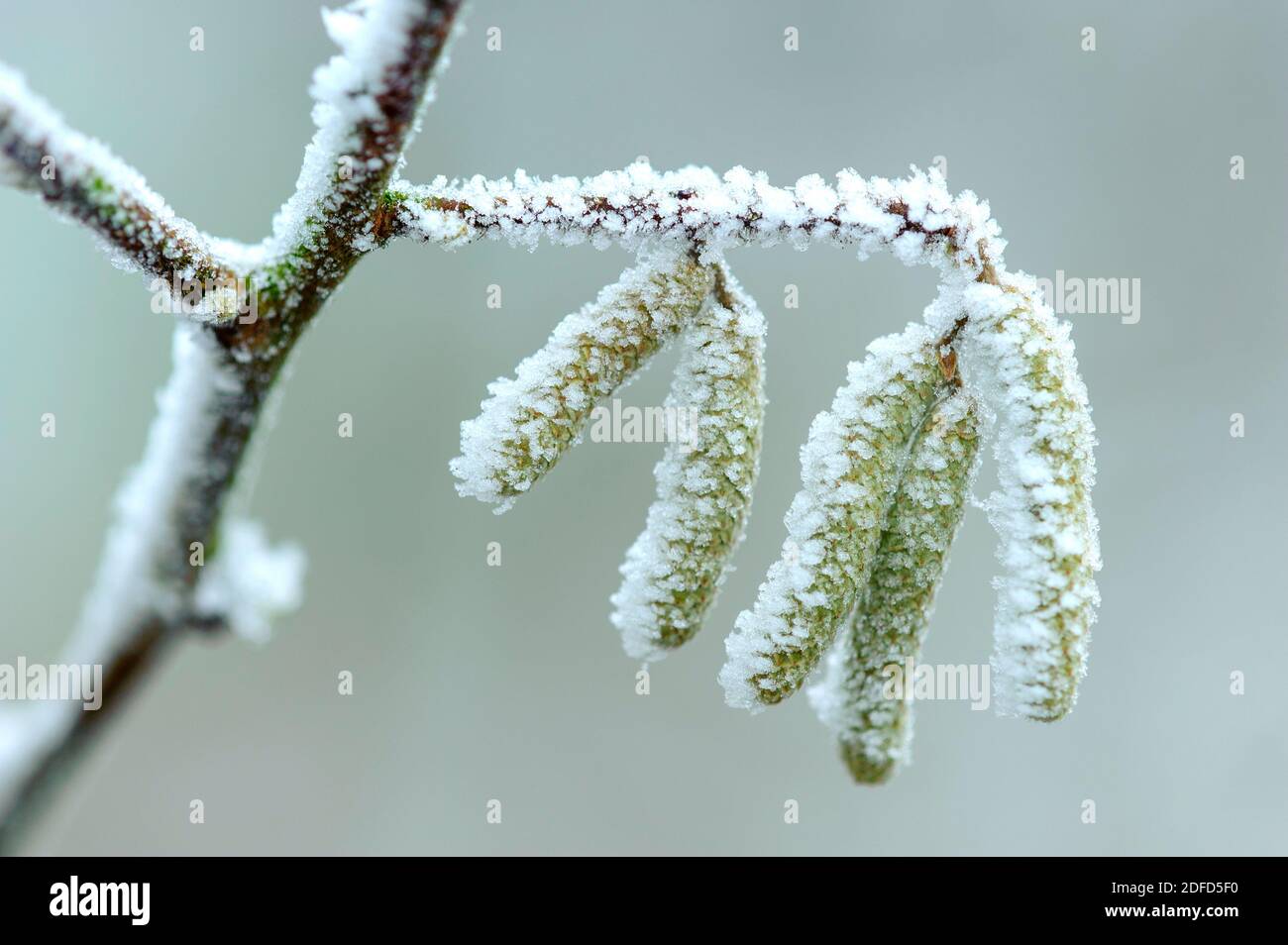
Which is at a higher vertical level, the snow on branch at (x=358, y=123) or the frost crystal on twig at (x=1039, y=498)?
the snow on branch at (x=358, y=123)

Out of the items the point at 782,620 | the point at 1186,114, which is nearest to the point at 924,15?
the point at 1186,114

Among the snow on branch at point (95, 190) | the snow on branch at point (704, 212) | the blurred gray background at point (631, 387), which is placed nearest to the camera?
the snow on branch at point (95, 190)

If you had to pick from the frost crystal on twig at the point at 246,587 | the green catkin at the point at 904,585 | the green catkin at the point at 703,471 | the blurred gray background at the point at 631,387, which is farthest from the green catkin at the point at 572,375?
the blurred gray background at the point at 631,387

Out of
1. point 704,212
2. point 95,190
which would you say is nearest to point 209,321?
point 95,190

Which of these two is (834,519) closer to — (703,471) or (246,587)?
(703,471)

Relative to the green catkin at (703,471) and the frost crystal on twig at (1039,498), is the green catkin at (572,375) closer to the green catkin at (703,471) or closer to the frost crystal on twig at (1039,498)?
the green catkin at (703,471)

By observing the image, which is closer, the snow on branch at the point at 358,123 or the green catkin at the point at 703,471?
the snow on branch at the point at 358,123

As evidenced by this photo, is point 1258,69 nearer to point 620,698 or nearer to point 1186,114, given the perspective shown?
point 1186,114
